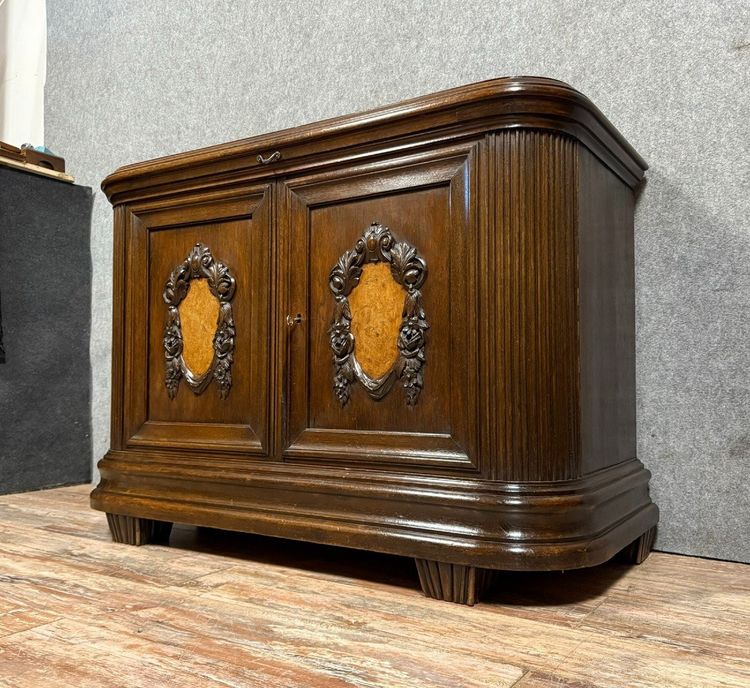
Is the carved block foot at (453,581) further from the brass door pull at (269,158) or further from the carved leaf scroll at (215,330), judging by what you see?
the brass door pull at (269,158)

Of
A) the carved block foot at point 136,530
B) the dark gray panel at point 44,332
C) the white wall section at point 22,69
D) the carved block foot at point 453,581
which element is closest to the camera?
the carved block foot at point 453,581

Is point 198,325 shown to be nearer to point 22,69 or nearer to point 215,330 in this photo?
point 215,330

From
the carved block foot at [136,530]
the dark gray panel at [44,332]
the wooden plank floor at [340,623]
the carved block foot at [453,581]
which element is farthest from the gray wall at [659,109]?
the carved block foot at [136,530]

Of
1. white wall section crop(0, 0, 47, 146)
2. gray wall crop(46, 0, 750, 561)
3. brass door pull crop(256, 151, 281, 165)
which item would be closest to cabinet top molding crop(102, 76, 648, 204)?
brass door pull crop(256, 151, 281, 165)

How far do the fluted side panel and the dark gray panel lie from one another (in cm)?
157

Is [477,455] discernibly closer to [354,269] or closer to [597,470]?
[597,470]

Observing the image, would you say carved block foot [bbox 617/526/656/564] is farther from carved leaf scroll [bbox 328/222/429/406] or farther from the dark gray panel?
the dark gray panel

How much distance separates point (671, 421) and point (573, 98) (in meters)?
0.66

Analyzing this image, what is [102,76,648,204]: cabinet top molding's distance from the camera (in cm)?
103

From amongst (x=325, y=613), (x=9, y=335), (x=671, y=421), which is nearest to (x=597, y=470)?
(x=671, y=421)

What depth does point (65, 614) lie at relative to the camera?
0.96 metres

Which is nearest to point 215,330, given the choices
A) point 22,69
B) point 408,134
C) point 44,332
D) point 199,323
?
point 199,323

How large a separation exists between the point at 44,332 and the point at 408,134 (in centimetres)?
148

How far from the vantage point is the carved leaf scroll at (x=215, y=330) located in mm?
1328
